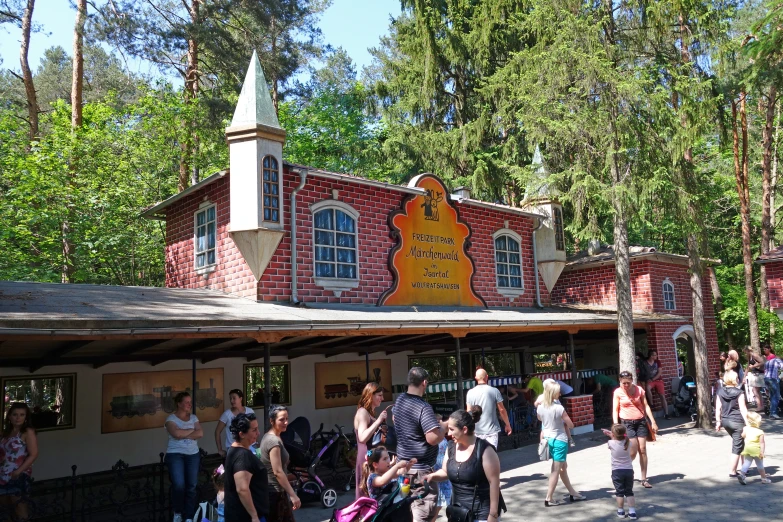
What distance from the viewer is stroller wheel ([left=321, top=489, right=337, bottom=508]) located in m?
8.62

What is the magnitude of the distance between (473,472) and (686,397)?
14047mm

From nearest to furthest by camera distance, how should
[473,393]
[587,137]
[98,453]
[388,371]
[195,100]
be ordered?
[473,393] → [98,453] → [587,137] → [388,371] → [195,100]

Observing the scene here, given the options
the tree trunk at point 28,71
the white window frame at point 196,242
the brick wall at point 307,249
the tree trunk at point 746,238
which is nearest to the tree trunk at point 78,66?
the tree trunk at point 28,71

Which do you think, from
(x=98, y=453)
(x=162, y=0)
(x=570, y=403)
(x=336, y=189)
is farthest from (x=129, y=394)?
(x=162, y=0)

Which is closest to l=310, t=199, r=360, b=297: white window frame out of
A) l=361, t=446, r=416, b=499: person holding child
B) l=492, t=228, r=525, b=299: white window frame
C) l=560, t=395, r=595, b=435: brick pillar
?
l=492, t=228, r=525, b=299: white window frame

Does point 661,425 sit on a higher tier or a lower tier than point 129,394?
lower

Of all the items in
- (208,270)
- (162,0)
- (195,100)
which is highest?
(162,0)

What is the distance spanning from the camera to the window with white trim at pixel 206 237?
12680 mm

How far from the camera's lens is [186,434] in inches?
286

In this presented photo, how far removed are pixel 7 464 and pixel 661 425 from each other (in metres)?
14.2

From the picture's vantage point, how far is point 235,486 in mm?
4695

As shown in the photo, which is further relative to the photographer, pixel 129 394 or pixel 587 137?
pixel 587 137

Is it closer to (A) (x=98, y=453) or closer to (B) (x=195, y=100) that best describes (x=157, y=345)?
(A) (x=98, y=453)

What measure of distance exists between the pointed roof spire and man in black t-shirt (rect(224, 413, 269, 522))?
7.57 metres
